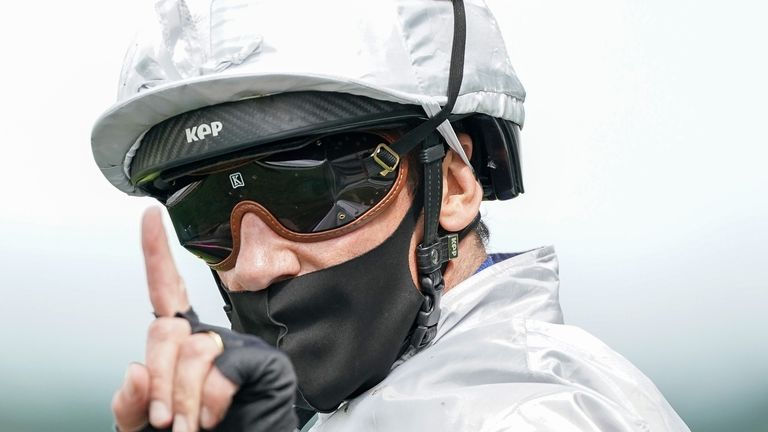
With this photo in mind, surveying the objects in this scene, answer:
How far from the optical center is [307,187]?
2447 mm

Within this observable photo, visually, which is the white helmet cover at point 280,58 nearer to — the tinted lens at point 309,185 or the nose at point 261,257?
the tinted lens at point 309,185

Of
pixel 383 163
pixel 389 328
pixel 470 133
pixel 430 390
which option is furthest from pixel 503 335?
pixel 470 133

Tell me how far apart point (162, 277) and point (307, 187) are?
0.97 m

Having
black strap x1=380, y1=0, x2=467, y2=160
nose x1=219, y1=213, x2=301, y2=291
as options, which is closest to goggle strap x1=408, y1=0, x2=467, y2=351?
black strap x1=380, y1=0, x2=467, y2=160

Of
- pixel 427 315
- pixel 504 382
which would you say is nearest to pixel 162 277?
pixel 504 382

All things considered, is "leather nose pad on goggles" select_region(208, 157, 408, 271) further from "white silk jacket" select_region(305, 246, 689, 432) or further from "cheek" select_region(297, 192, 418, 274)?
"white silk jacket" select_region(305, 246, 689, 432)

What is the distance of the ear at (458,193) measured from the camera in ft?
8.99

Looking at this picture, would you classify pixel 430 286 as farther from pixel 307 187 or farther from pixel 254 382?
Result: pixel 254 382

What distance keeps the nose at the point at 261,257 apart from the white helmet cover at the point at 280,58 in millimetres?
314

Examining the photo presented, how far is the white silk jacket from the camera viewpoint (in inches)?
78.6

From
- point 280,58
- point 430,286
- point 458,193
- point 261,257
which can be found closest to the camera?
point 280,58

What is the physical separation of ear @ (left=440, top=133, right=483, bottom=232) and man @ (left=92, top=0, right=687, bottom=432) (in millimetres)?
14

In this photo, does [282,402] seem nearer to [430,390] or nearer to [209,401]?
[209,401]

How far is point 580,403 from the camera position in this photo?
79.3 inches
